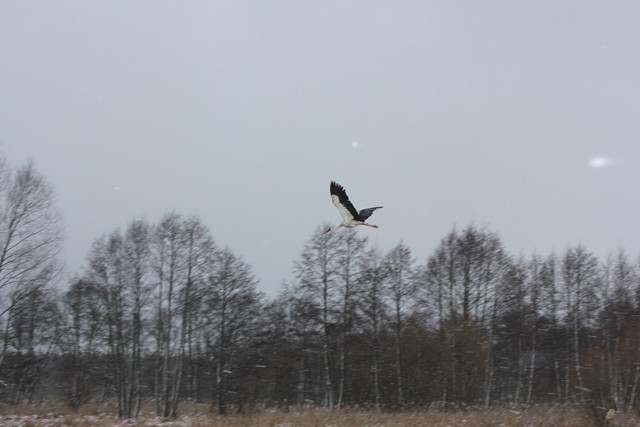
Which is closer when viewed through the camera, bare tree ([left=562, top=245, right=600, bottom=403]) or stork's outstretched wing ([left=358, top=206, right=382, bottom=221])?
stork's outstretched wing ([left=358, top=206, right=382, bottom=221])

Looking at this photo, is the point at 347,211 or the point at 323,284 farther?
the point at 323,284

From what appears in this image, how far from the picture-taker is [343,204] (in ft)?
43.7

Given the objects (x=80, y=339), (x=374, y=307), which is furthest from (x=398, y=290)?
(x=80, y=339)

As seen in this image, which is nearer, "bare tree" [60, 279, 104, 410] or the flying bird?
the flying bird

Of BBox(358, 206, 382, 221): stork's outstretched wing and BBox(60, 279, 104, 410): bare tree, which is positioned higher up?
BBox(358, 206, 382, 221): stork's outstretched wing

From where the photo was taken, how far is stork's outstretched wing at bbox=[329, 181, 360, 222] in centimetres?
1327

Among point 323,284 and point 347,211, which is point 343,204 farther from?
point 323,284

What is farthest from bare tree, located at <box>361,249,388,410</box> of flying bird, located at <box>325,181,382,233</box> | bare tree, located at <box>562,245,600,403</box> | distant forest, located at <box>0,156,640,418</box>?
flying bird, located at <box>325,181,382,233</box>

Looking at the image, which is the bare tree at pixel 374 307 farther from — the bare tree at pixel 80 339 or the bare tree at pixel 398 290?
the bare tree at pixel 80 339

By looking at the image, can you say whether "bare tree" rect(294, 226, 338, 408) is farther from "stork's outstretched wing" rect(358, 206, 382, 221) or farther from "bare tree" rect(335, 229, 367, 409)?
"stork's outstretched wing" rect(358, 206, 382, 221)

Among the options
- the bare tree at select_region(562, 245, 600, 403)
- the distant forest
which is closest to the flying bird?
the distant forest

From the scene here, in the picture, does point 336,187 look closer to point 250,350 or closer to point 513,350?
point 250,350

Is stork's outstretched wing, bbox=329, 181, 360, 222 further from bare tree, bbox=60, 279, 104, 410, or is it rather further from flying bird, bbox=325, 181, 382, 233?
bare tree, bbox=60, 279, 104, 410

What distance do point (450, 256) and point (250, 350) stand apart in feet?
58.6
